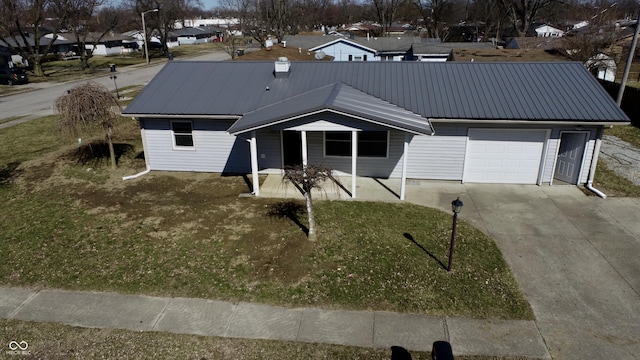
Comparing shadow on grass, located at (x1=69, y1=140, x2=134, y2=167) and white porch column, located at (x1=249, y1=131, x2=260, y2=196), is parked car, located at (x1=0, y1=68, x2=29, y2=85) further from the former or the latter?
white porch column, located at (x1=249, y1=131, x2=260, y2=196)

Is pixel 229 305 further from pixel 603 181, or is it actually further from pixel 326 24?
pixel 326 24

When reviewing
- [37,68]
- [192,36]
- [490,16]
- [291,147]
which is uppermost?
[490,16]

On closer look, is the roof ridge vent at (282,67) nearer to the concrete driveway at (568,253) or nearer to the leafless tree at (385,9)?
the concrete driveway at (568,253)

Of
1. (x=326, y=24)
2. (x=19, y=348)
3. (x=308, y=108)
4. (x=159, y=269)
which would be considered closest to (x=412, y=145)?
(x=308, y=108)

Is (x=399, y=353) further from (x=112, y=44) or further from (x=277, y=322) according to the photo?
(x=112, y=44)

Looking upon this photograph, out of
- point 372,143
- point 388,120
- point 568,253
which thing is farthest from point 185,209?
point 568,253

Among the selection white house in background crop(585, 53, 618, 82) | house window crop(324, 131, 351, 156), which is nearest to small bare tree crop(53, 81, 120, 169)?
house window crop(324, 131, 351, 156)
